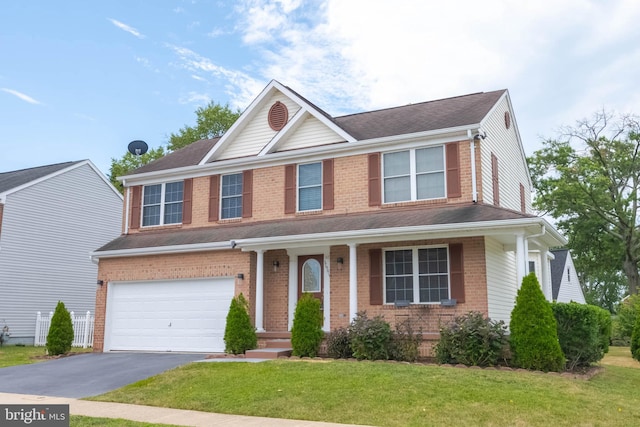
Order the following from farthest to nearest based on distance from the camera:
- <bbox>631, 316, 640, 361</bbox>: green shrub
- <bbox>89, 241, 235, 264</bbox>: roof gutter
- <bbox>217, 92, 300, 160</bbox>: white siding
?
<bbox>217, 92, 300, 160</bbox>: white siding → <bbox>89, 241, 235, 264</bbox>: roof gutter → <bbox>631, 316, 640, 361</bbox>: green shrub

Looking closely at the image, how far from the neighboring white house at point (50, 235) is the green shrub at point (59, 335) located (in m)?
7.07

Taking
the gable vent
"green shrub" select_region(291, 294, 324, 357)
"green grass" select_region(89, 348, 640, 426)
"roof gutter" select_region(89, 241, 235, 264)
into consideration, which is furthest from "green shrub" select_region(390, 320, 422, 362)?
the gable vent

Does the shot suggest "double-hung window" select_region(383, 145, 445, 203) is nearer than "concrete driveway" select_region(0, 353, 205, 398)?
No

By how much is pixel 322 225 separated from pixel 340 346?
11.6 feet

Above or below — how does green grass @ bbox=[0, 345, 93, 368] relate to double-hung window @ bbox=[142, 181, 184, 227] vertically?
below

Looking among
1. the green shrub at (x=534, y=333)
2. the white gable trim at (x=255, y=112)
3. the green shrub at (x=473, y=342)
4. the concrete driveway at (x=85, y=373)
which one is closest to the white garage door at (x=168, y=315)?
the concrete driveway at (x=85, y=373)

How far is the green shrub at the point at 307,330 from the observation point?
13977mm

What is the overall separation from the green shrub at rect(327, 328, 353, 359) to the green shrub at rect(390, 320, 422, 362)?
1.08m

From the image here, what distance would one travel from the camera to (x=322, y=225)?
16.0 metres

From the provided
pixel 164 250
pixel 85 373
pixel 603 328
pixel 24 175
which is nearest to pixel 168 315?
pixel 164 250

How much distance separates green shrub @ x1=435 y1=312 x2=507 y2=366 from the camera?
40.7 feet

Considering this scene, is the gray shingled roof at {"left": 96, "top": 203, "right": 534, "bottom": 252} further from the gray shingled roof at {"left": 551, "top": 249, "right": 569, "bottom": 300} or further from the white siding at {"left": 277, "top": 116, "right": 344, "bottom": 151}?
the gray shingled roof at {"left": 551, "top": 249, "right": 569, "bottom": 300}

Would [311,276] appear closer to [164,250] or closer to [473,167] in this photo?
[164,250]

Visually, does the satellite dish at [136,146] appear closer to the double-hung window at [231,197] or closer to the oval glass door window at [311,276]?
the double-hung window at [231,197]
